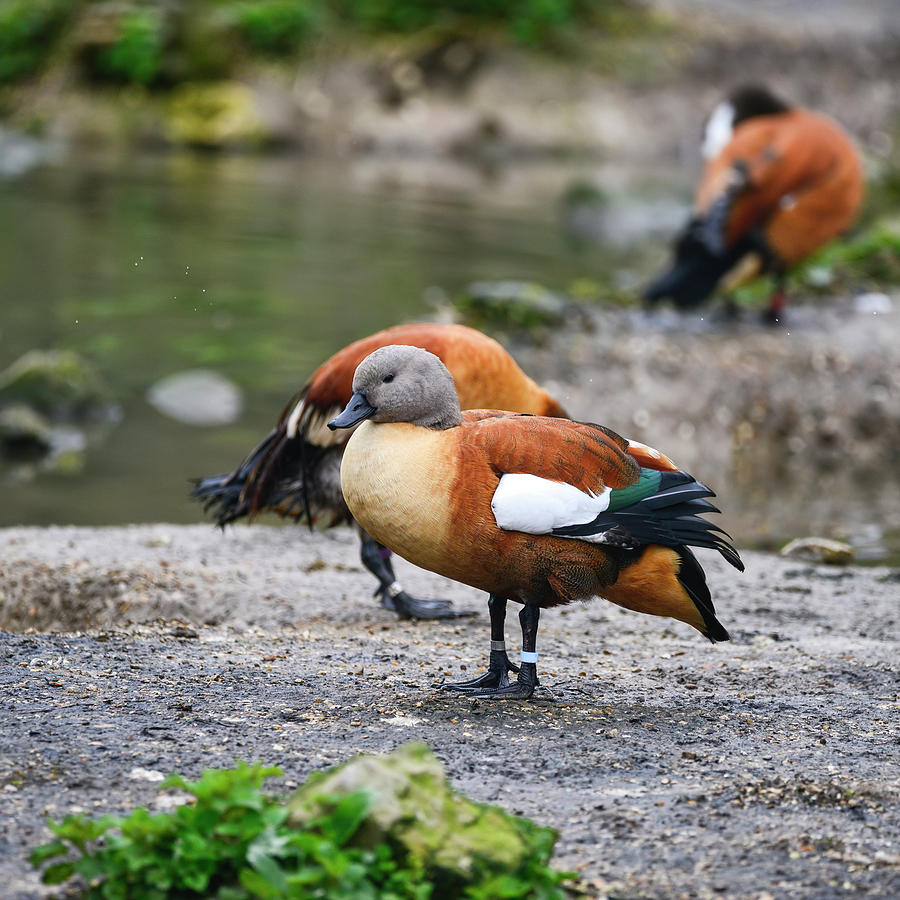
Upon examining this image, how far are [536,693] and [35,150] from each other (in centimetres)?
2169

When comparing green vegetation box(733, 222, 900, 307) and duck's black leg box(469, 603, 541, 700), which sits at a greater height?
green vegetation box(733, 222, 900, 307)

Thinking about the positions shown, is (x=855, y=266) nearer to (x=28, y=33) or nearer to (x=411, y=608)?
(x=411, y=608)

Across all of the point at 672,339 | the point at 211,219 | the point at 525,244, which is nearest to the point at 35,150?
the point at 211,219

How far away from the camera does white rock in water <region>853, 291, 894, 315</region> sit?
1220 cm

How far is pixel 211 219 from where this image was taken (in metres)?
18.4

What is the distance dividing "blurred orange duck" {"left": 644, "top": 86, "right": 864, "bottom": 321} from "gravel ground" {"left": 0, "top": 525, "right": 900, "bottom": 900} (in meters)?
4.87

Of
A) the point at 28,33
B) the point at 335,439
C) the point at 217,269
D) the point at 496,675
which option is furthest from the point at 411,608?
the point at 28,33

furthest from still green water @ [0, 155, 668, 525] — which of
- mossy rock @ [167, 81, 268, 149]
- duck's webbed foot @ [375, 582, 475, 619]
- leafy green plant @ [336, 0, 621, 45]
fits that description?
leafy green plant @ [336, 0, 621, 45]

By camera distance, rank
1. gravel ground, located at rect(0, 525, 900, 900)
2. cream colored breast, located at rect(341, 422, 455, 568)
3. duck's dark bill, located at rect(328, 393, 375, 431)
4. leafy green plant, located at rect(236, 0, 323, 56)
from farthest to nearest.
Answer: leafy green plant, located at rect(236, 0, 323, 56), duck's dark bill, located at rect(328, 393, 375, 431), cream colored breast, located at rect(341, 422, 455, 568), gravel ground, located at rect(0, 525, 900, 900)

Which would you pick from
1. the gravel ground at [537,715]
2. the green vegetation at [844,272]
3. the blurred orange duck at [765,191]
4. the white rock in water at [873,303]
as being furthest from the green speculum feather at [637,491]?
the white rock in water at [873,303]

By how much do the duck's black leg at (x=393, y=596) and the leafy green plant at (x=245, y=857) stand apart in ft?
9.65

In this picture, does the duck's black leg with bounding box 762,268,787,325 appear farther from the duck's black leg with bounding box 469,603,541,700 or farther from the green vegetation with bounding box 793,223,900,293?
the duck's black leg with bounding box 469,603,541,700

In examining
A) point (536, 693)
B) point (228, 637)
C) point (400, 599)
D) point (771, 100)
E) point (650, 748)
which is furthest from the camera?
point (771, 100)

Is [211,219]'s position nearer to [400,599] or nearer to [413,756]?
[400,599]
